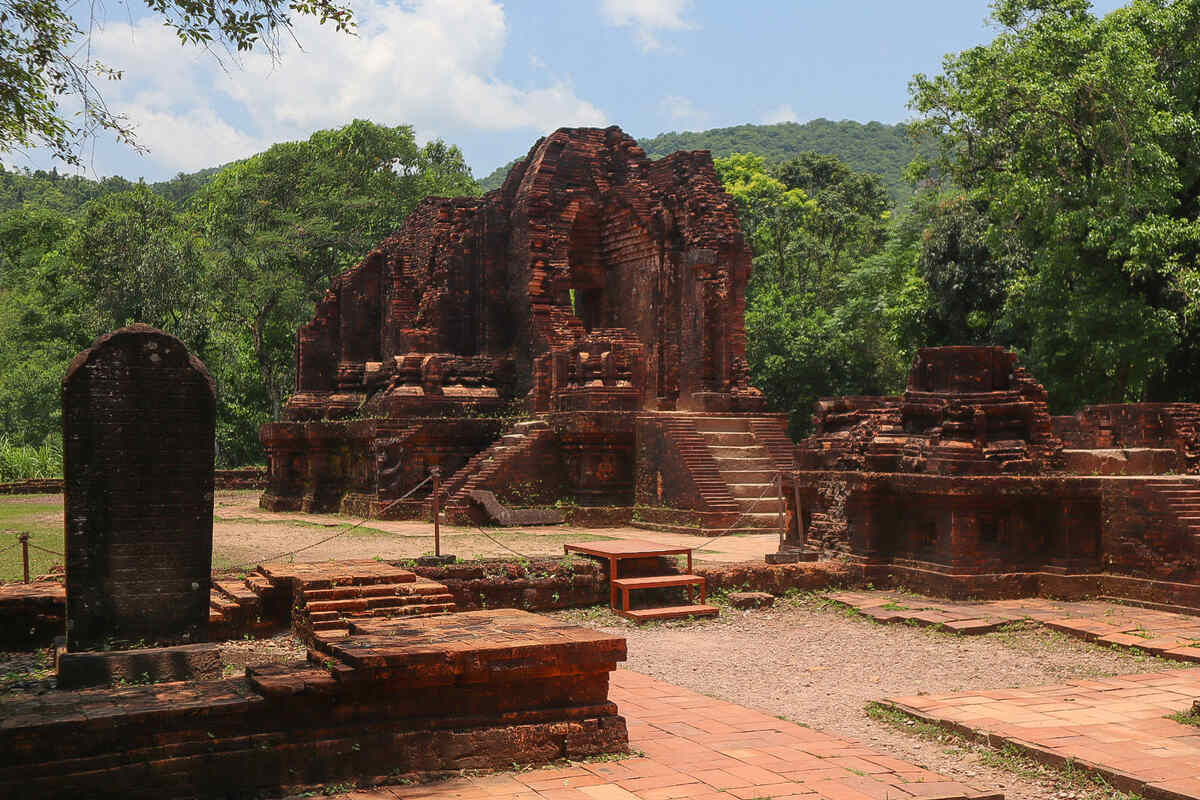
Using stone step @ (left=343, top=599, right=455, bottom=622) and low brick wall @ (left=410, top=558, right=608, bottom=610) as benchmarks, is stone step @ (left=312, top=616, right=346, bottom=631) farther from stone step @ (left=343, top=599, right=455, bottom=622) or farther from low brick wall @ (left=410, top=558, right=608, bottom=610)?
low brick wall @ (left=410, top=558, right=608, bottom=610)

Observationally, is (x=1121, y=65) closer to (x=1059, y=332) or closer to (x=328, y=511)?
(x=1059, y=332)

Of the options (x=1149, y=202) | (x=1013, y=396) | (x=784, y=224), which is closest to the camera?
(x=1013, y=396)

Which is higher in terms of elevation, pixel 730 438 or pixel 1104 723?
pixel 730 438

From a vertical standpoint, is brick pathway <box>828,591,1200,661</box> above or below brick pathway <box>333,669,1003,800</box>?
above

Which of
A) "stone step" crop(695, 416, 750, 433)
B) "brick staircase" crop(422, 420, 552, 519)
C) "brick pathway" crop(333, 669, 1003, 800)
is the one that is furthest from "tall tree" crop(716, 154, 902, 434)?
"brick pathway" crop(333, 669, 1003, 800)

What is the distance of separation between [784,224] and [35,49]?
31.2m

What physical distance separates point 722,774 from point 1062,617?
516 centimetres

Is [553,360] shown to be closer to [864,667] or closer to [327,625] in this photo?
[864,667]

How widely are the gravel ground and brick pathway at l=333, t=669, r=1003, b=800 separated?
450 millimetres

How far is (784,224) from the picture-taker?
121ft

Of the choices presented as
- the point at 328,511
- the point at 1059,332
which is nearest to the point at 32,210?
the point at 328,511

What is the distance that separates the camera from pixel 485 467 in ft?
53.5

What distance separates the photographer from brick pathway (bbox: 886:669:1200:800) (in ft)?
16.0

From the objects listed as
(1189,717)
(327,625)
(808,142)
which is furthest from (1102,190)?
(808,142)
